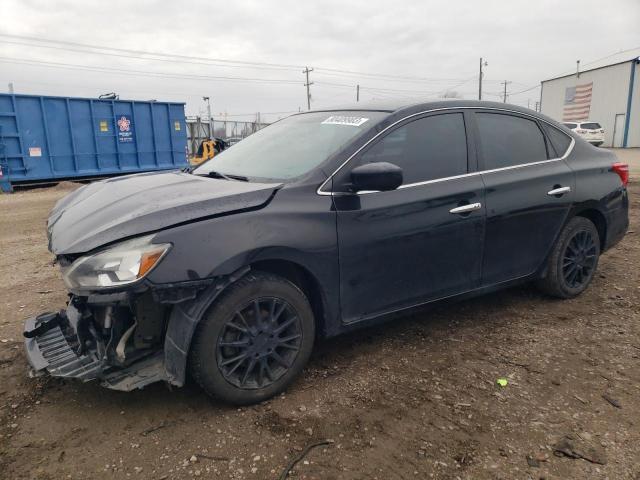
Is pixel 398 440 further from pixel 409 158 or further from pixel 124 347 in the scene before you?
pixel 409 158

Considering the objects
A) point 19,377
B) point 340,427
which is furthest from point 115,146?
point 340,427

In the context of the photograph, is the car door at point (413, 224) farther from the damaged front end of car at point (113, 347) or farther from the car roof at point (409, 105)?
the damaged front end of car at point (113, 347)

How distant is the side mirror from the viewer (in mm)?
2672

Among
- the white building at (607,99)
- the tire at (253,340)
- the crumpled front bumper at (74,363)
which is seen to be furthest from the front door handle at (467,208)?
the white building at (607,99)

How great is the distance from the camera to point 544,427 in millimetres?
2463

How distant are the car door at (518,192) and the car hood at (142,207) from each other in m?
1.64

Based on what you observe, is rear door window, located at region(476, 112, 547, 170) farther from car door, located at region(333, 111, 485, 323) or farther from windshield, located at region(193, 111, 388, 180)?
windshield, located at region(193, 111, 388, 180)

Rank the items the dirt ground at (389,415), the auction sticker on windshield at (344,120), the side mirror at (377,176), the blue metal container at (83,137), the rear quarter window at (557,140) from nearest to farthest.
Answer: the dirt ground at (389,415)
the side mirror at (377,176)
the auction sticker on windshield at (344,120)
the rear quarter window at (557,140)
the blue metal container at (83,137)

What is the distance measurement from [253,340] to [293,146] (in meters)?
1.36

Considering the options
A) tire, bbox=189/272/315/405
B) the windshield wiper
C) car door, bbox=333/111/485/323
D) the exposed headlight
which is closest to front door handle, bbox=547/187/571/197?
car door, bbox=333/111/485/323

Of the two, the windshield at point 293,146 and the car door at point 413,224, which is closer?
the car door at point 413,224

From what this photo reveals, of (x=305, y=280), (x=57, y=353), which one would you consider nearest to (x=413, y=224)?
(x=305, y=280)

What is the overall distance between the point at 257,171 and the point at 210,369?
130 centimetres

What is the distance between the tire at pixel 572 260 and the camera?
3990mm
